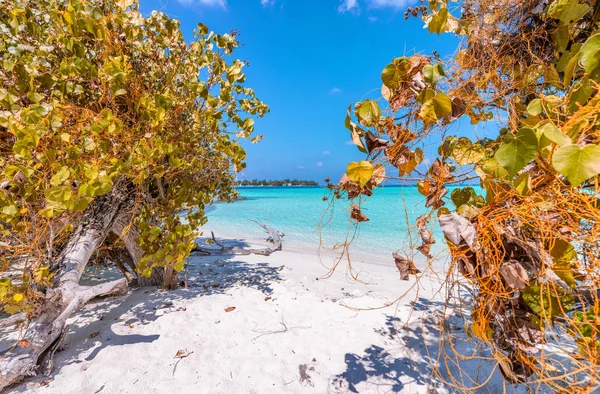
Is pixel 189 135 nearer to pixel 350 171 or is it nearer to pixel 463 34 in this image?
pixel 350 171

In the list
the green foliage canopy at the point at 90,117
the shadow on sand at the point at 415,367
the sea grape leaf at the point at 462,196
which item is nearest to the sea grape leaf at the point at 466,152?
the sea grape leaf at the point at 462,196

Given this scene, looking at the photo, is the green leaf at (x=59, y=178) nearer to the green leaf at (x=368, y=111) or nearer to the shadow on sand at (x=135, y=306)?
the shadow on sand at (x=135, y=306)

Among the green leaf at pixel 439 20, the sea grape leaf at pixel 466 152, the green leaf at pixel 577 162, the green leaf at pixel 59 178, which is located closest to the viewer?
the green leaf at pixel 577 162

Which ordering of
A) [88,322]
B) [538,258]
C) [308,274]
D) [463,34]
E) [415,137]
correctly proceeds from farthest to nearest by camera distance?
[308,274], [88,322], [463,34], [415,137], [538,258]

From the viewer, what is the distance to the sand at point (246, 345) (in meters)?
2.14

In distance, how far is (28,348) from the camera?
204cm

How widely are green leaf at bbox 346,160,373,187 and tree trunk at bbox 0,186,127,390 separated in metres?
2.48

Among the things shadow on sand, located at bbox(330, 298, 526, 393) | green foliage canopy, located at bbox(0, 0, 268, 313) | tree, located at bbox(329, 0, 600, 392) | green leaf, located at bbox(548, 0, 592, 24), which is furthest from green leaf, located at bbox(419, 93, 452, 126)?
green foliage canopy, located at bbox(0, 0, 268, 313)

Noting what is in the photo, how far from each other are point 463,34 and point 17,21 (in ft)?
10.5

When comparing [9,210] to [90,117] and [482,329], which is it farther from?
[482,329]

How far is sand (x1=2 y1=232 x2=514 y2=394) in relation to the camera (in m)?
2.14

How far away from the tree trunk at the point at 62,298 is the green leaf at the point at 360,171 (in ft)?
8.12

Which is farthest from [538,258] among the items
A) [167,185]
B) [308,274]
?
[308,274]

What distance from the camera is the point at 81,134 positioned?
2.21m
